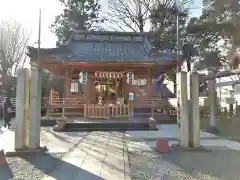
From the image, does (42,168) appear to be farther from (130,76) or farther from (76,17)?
(76,17)

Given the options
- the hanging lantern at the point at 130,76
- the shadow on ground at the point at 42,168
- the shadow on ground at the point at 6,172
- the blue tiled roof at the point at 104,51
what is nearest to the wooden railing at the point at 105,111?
the hanging lantern at the point at 130,76

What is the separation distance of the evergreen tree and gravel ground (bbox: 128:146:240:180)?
22.9 meters

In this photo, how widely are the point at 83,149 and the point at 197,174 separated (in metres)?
3.36

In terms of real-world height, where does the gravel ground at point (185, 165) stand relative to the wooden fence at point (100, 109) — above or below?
below

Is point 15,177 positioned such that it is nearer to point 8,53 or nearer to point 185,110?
point 185,110

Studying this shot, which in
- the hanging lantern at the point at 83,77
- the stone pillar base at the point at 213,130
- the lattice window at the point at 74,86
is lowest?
the stone pillar base at the point at 213,130

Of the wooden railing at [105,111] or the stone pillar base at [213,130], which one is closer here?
Result: the stone pillar base at [213,130]

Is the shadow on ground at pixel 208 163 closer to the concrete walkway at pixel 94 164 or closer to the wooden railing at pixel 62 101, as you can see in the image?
the concrete walkway at pixel 94 164

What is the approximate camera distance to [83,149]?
6938 millimetres

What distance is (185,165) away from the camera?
529 cm

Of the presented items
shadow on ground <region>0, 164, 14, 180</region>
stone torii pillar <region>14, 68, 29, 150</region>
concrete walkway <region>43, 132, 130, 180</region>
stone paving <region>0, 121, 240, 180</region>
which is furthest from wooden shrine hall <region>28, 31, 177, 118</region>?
shadow on ground <region>0, 164, 14, 180</region>

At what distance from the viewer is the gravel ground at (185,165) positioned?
4543mm

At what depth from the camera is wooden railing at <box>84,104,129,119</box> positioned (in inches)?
546

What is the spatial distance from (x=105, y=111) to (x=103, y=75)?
2.98 m
